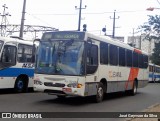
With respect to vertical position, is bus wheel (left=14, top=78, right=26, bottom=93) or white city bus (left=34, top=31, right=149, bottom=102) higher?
white city bus (left=34, top=31, right=149, bottom=102)

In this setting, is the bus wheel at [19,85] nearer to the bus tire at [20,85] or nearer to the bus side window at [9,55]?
the bus tire at [20,85]

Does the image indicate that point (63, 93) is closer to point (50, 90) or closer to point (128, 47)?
point (50, 90)

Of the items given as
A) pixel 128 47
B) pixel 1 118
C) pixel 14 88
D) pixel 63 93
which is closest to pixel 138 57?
pixel 128 47

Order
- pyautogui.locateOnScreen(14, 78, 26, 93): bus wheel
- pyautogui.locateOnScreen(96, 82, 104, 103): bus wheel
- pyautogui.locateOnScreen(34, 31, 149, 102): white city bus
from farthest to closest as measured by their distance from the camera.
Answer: pyautogui.locateOnScreen(14, 78, 26, 93): bus wheel → pyautogui.locateOnScreen(96, 82, 104, 103): bus wheel → pyautogui.locateOnScreen(34, 31, 149, 102): white city bus

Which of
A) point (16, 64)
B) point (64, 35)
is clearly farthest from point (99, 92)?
point (16, 64)

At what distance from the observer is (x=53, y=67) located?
47.6ft

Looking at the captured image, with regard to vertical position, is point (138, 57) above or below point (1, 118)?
above

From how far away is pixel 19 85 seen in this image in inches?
753

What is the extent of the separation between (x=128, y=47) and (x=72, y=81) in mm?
7408

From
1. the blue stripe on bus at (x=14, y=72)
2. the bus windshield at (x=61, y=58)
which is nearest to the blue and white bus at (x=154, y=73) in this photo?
the blue stripe on bus at (x=14, y=72)

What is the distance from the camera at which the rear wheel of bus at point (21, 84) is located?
19.0 meters

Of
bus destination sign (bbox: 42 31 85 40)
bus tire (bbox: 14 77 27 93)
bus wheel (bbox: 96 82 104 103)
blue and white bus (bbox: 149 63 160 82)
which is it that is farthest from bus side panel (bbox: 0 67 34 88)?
blue and white bus (bbox: 149 63 160 82)

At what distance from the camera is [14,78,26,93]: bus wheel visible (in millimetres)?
18952

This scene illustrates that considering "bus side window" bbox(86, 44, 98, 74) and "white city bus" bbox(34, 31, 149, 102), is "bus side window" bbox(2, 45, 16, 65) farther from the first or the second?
"bus side window" bbox(86, 44, 98, 74)
